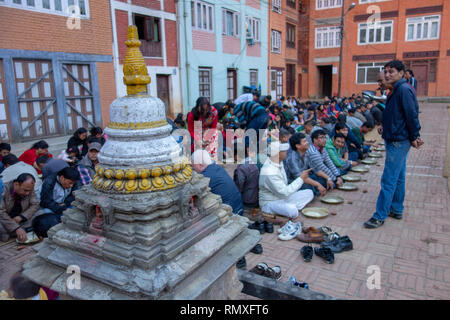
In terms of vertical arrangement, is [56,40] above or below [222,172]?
above

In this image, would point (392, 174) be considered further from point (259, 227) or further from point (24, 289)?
point (24, 289)

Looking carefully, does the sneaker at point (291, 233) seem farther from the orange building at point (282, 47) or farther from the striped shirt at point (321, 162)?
the orange building at point (282, 47)

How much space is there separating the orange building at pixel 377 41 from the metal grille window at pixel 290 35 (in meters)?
3.51

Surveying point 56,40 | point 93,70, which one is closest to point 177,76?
point 93,70

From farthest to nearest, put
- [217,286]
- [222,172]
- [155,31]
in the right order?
[155,31]
[222,172]
[217,286]

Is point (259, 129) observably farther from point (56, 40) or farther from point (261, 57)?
point (261, 57)

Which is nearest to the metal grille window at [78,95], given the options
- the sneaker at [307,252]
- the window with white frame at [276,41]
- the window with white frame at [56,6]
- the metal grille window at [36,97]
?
the metal grille window at [36,97]

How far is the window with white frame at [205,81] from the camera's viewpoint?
14836mm

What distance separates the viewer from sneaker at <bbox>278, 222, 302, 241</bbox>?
15.0 ft

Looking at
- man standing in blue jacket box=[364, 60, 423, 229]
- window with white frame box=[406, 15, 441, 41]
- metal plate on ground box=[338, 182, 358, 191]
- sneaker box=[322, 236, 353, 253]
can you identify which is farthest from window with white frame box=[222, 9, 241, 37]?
window with white frame box=[406, 15, 441, 41]

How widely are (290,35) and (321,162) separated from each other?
20.3 meters

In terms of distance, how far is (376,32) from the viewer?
26.8m
